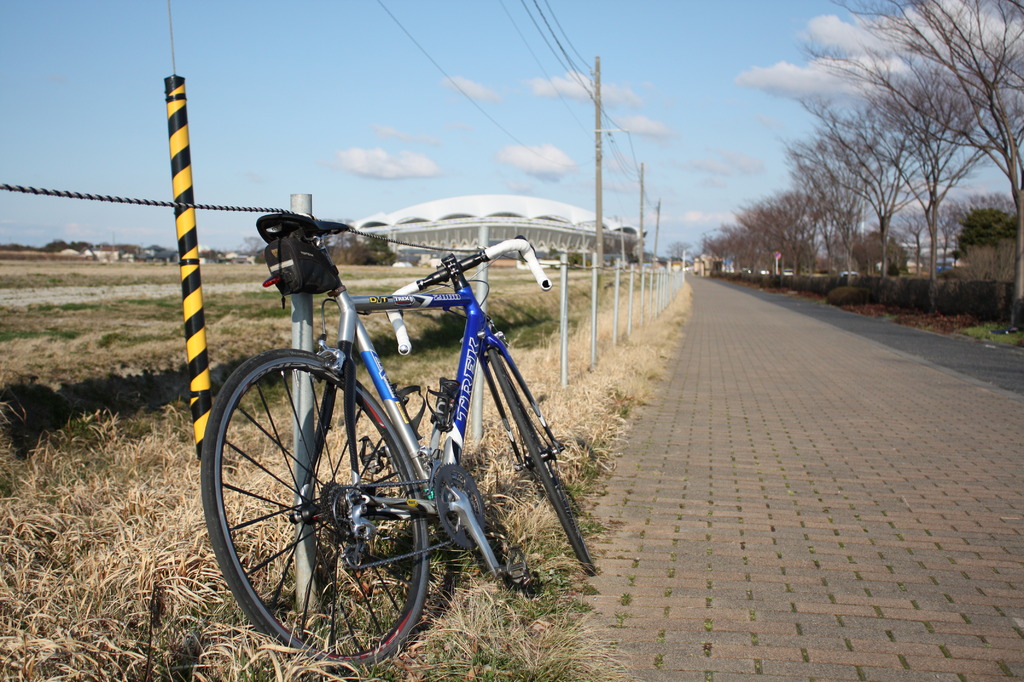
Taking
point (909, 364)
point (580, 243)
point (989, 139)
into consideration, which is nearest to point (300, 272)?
point (909, 364)

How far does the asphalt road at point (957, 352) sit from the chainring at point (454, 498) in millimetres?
8729

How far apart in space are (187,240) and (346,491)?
5.02 feet

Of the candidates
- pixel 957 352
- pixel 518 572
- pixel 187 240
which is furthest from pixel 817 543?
pixel 957 352

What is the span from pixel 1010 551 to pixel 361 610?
10.6 ft

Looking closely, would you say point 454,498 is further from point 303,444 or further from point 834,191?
point 834,191

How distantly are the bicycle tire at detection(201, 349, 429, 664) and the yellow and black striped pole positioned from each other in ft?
1.98

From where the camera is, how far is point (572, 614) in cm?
331

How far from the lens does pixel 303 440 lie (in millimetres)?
2748

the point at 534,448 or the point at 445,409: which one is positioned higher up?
the point at 445,409

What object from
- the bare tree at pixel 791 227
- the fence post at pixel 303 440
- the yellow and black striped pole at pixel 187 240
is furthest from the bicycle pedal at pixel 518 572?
the bare tree at pixel 791 227

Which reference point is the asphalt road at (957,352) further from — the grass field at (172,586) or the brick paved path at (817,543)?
the grass field at (172,586)

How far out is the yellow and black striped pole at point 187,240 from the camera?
351 cm

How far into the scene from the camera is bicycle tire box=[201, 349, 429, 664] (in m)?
2.25

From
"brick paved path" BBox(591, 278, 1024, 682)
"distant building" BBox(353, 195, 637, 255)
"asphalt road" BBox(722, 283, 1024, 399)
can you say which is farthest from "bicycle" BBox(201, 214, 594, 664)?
"distant building" BBox(353, 195, 637, 255)
